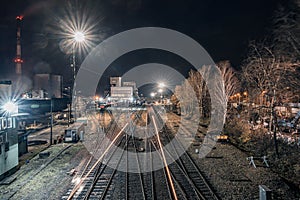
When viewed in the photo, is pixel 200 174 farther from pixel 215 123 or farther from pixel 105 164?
pixel 215 123

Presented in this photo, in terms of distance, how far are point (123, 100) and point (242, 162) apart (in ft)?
181

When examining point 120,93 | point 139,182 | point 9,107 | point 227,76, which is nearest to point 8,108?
point 9,107

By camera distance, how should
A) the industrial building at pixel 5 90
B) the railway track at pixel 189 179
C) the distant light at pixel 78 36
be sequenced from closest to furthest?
the railway track at pixel 189 179, the industrial building at pixel 5 90, the distant light at pixel 78 36

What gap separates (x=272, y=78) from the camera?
11.4 metres

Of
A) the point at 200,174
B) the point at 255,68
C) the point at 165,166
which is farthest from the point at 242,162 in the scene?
the point at 255,68

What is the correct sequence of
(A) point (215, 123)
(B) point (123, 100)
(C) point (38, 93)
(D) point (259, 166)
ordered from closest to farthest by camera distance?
(D) point (259, 166)
(A) point (215, 123)
(C) point (38, 93)
(B) point (123, 100)

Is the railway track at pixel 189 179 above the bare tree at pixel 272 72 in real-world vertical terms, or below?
below

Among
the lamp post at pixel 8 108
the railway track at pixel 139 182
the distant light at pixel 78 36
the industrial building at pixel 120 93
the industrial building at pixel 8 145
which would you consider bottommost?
the railway track at pixel 139 182

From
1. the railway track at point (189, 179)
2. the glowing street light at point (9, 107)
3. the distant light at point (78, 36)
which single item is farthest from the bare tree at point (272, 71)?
the distant light at point (78, 36)

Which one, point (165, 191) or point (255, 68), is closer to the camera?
point (165, 191)

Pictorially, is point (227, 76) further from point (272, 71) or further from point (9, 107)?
point (9, 107)

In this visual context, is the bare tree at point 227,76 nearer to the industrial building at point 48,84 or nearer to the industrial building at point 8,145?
the industrial building at point 8,145

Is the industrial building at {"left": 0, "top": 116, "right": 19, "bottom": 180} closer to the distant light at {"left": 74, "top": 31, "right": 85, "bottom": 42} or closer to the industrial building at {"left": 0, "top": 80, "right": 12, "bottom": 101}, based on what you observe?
the industrial building at {"left": 0, "top": 80, "right": 12, "bottom": 101}

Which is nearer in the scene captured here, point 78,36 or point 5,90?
point 5,90
